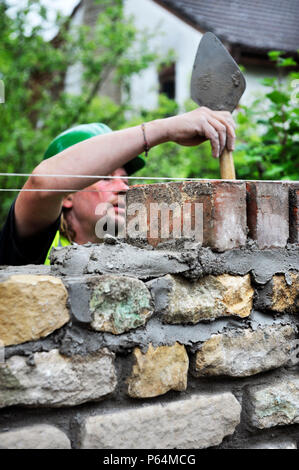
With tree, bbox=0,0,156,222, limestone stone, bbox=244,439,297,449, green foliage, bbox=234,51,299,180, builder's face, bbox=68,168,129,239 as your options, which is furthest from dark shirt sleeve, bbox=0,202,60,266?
tree, bbox=0,0,156,222

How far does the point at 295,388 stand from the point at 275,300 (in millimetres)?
263

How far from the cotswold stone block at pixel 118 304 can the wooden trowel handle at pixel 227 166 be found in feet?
1.83

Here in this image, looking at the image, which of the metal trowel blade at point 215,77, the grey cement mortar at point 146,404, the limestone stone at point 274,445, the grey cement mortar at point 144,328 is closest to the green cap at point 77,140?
the metal trowel blade at point 215,77

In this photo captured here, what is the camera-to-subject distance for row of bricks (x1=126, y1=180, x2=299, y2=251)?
133 cm

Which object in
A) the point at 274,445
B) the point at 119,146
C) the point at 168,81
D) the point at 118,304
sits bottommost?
the point at 168,81

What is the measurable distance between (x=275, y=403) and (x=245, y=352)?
0.18 meters

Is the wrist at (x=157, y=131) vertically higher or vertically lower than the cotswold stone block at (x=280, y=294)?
higher

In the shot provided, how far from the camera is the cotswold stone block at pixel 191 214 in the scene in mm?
1330

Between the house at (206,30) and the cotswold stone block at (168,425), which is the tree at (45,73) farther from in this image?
the cotswold stone block at (168,425)

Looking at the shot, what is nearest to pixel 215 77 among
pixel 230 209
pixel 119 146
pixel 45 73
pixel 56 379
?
pixel 119 146

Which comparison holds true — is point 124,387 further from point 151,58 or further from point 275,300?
point 151,58

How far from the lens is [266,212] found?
55.0 inches

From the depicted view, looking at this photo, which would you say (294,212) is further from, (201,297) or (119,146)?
(119,146)
